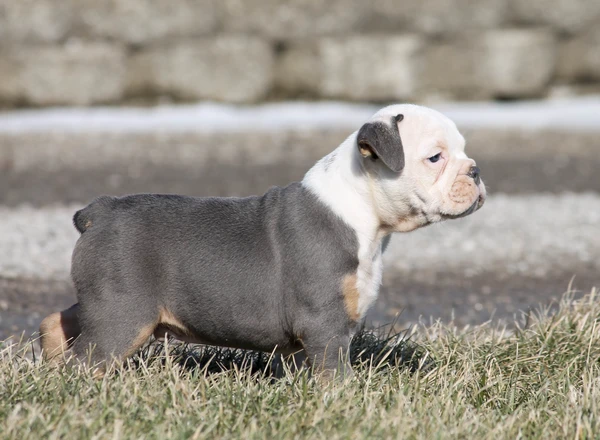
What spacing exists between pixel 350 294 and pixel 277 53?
421 inches

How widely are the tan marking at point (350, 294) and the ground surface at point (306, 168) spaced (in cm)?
176

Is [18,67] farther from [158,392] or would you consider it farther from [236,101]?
[158,392]

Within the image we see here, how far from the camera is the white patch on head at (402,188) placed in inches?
164

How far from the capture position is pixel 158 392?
3812mm

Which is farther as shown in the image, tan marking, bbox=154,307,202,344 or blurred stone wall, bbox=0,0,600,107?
blurred stone wall, bbox=0,0,600,107

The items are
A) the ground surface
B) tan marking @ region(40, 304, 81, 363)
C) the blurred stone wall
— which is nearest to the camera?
tan marking @ region(40, 304, 81, 363)

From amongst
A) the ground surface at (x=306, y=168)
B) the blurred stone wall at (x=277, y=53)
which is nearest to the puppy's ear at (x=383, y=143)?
the ground surface at (x=306, y=168)

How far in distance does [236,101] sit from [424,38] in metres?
2.95

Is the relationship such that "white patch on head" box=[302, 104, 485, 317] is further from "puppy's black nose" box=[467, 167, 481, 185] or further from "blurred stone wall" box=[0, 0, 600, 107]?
"blurred stone wall" box=[0, 0, 600, 107]

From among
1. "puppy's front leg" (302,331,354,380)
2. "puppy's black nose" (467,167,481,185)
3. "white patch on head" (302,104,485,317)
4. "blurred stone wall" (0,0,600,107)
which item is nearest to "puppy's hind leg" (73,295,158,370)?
"puppy's front leg" (302,331,354,380)

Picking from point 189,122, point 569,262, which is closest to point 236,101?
point 189,122

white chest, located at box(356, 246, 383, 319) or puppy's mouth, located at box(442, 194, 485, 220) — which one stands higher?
puppy's mouth, located at box(442, 194, 485, 220)

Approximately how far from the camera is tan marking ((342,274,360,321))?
158 inches

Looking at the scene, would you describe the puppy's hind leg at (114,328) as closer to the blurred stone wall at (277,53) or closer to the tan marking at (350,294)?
the tan marking at (350,294)
